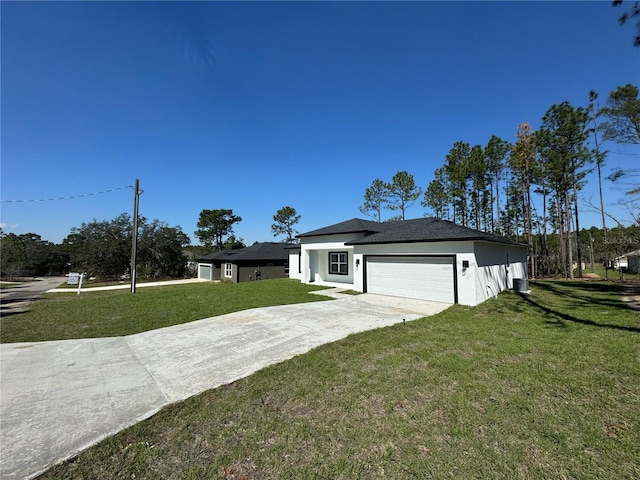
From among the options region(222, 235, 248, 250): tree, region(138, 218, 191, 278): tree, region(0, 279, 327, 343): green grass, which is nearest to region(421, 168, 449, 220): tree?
region(0, 279, 327, 343): green grass

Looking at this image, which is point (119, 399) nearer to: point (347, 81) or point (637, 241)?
point (347, 81)

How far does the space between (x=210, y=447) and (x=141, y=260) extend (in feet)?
116

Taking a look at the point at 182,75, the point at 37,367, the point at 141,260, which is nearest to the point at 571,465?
the point at 37,367

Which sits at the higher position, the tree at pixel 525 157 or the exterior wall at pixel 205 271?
the tree at pixel 525 157

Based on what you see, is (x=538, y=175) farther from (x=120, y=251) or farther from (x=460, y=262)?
(x=120, y=251)

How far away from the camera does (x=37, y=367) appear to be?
4.75 meters

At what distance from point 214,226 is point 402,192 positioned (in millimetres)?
34548

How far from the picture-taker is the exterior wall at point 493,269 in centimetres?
995

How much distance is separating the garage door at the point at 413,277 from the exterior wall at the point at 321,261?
352 centimetres

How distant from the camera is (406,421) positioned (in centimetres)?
298

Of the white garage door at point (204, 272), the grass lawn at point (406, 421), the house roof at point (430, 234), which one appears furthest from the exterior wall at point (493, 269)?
the white garage door at point (204, 272)


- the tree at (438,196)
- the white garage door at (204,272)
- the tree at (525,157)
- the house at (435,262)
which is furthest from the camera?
the white garage door at (204,272)

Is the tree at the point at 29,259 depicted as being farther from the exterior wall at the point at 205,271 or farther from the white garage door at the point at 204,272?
the exterior wall at the point at 205,271

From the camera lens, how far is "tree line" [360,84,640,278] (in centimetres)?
1344
